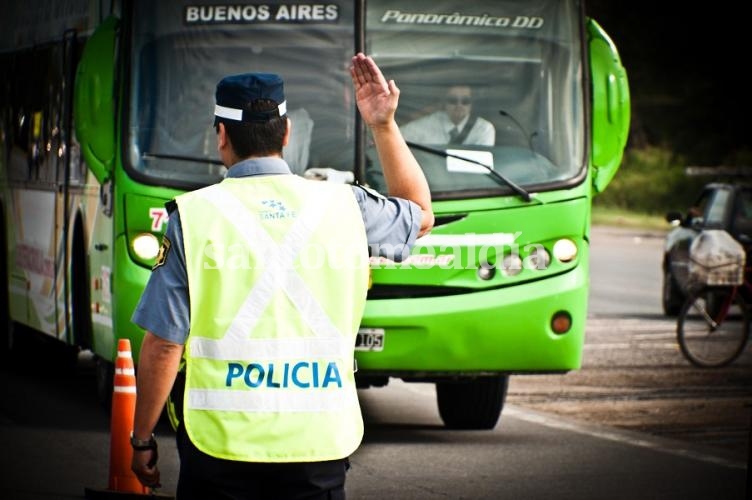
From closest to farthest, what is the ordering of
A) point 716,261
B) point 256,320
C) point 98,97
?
point 256,320 < point 98,97 < point 716,261

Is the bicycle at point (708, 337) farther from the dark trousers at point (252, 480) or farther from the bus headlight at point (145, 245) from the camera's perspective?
the dark trousers at point (252, 480)

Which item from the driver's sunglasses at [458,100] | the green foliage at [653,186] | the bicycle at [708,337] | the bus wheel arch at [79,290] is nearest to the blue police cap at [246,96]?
the driver's sunglasses at [458,100]

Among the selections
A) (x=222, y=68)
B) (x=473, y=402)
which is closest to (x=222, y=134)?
(x=222, y=68)

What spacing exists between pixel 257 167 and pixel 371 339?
5.84 m

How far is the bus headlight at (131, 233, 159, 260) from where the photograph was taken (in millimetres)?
10375

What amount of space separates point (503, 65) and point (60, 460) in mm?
3420

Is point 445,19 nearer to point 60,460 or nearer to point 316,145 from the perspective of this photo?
point 316,145

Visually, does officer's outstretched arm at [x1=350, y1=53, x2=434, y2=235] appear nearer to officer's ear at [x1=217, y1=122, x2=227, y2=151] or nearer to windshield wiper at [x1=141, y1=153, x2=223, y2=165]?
officer's ear at [x1=217, y1=122, x2=227, y2=151]

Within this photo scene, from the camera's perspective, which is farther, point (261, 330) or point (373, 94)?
point (373, 94)

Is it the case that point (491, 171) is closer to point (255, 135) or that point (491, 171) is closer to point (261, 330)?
point (255, 135)

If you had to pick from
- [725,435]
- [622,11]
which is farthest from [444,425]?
[622,11]

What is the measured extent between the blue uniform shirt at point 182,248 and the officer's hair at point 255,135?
26mm

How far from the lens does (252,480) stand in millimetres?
4492

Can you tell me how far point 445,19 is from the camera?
10695mm
